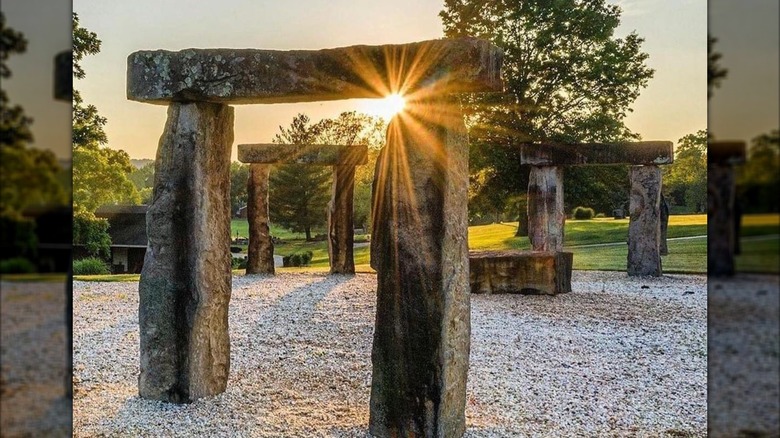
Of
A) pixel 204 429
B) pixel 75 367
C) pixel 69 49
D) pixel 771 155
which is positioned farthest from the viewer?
pixel 75 367

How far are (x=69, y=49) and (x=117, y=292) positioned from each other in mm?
11827

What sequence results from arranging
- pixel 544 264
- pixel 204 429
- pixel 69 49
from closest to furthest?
1. pixel 69 49
2. pixel 204 429
3. pixel 544 264

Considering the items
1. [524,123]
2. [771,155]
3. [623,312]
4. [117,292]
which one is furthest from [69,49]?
[524,123]

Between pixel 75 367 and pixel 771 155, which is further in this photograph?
pixel 75 367

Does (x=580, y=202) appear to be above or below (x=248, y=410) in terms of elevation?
above

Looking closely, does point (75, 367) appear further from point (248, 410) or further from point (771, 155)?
point (771, 155)

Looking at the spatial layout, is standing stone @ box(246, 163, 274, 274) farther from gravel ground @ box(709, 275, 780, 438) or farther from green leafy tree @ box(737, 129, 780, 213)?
green leafy tree @ box(737, 129, 780, 213)

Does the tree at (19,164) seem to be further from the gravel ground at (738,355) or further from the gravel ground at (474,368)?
the gravel ground at (474,368)

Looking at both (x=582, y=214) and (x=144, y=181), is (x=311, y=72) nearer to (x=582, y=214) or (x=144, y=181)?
(x=582, y=214)

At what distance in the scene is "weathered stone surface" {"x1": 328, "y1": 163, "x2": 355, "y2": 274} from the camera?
16.3 m

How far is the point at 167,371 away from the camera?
6.14m

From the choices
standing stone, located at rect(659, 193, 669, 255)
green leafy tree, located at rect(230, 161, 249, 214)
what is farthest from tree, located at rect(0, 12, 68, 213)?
green leafy tree, located at rect(230, 161, 249, 214)

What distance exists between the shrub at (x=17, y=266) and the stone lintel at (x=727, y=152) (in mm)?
1847

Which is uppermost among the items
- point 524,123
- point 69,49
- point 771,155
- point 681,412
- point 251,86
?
point 524,123
